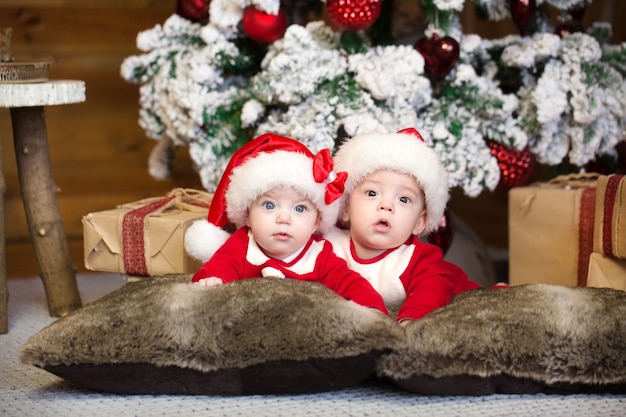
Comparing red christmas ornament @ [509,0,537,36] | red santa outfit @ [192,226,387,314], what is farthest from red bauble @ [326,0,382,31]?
red santa outfit @ [192,226,387,314]

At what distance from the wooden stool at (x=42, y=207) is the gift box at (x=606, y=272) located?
1.14 metres

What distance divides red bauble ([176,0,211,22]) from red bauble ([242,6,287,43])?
0.13 m

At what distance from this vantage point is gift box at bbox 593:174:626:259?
171 cm

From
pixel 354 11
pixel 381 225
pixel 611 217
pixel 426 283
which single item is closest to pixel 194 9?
pixel 354 11

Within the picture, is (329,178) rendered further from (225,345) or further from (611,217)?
(611,217)

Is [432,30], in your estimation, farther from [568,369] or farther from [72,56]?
[72,56]

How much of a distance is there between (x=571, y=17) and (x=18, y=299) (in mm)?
1570

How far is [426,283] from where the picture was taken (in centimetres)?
158

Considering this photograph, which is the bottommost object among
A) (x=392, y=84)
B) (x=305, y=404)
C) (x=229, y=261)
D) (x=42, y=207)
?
(x=305, y=404)

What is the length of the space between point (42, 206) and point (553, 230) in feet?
3.74

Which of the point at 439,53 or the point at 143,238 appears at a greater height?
the point at 439,53

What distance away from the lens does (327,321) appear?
1334 millimetres

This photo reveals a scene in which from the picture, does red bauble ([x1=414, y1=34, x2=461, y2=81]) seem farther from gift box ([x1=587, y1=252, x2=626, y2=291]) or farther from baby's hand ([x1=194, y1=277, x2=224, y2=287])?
baby's hand ([x1=194, y1=277, x2=224, y2=287])

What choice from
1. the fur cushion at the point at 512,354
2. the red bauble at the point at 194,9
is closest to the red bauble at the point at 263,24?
the red bauble at the point at 194,9
